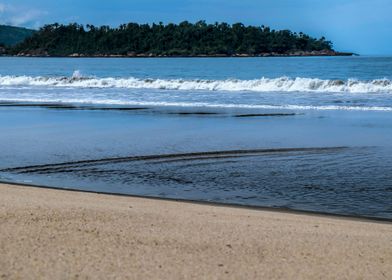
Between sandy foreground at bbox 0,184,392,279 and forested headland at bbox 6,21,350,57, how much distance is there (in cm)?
16601

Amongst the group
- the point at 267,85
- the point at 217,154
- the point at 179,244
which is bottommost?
the point at 267,85

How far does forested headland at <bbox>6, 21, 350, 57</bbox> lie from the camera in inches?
6880

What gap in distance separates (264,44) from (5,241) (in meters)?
179

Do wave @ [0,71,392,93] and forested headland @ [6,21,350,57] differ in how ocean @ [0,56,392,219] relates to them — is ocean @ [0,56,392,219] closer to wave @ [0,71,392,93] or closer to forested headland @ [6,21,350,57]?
wave @ [0,71,392,93]

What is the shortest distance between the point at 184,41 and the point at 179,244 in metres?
174

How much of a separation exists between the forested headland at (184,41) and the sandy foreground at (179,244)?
545 feet

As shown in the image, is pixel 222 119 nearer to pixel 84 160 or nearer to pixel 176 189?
pixel 84 160

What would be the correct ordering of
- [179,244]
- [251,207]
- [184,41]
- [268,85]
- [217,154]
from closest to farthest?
1. [179,244]
2. [251,207]
3. [217,154]
4. [268,85]
5. [184,41]

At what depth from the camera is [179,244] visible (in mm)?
4922

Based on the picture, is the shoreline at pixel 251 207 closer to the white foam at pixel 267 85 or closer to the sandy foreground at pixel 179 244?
the sandy foreground at pixel 179 244

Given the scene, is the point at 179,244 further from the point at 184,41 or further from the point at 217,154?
the point at 184,41

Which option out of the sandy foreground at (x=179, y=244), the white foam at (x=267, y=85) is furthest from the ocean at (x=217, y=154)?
the white foam at (x=267, y=85)

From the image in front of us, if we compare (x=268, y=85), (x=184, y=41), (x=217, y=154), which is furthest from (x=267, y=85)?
(x=184, y=41)

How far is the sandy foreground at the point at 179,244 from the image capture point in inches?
169
